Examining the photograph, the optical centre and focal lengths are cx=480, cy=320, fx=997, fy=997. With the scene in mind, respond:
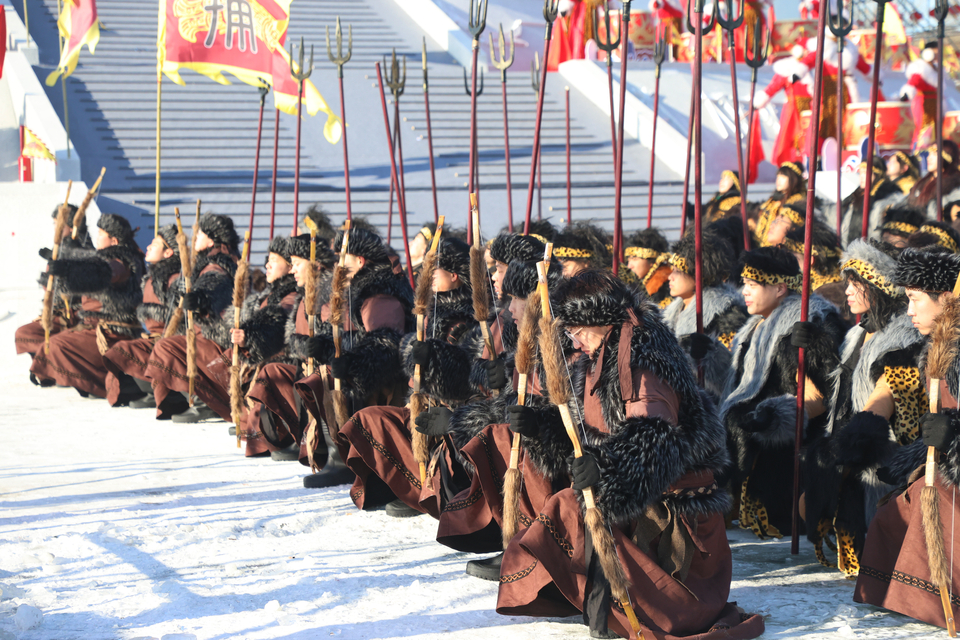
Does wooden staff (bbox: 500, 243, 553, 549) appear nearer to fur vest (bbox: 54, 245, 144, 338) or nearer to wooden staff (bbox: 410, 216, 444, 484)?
wooden staff (bbox: 410, 216, 444, 484)

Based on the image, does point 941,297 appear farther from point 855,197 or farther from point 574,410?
point 855,197

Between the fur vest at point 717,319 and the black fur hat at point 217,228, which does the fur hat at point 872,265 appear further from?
the black fur hat at point 217,228

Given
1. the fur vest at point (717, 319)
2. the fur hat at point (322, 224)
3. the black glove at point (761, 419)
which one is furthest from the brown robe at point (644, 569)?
the fur hat at point (322, 224)

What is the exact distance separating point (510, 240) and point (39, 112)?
11.2 m

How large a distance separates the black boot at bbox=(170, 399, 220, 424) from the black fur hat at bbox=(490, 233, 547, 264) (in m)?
3.75

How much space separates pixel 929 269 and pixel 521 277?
171 cm

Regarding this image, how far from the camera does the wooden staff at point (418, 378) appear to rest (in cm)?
478

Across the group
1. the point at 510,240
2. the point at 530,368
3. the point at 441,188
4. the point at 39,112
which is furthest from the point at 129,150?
the point at 530,368

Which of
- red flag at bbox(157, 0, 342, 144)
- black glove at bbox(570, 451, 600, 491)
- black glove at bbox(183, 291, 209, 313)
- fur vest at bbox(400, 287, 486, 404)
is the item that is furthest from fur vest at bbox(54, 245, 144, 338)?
black glove at bbox(570, 451, 600, 491)

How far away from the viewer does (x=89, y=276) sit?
804 centimetres

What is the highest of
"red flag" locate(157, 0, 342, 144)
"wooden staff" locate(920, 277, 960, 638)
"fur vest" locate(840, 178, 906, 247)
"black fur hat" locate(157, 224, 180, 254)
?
"red flag" locate(157, 0, 342, 144)

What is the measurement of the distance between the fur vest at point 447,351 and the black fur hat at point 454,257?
0.11 meters

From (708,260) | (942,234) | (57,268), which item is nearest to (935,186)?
(942,234)

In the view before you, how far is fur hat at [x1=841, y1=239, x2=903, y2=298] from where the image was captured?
4.02 meters
